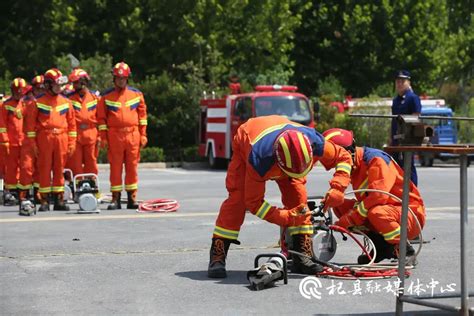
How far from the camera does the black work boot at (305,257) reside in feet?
29.9

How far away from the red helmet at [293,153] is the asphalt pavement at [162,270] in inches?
36.7

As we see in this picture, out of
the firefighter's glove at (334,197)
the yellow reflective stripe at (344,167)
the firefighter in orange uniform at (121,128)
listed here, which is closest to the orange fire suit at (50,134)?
the firefighter in orange uniform at (121,128)

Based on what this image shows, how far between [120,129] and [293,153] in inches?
299

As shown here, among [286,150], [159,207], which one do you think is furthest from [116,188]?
[286,150]

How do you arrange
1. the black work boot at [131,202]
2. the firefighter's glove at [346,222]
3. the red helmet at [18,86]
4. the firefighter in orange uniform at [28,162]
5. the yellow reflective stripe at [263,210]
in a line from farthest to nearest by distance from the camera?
the red helmet at [18,86] < the firefighter in orange uniform at [28,162] < the black work boot at [131,202] < the firefighter's glove at [346,222] < the yellow reflective stripe at [263,210]

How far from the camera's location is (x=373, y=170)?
9.82 m

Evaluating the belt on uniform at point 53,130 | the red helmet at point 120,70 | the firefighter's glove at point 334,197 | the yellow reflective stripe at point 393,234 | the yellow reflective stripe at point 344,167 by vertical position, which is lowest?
the yellow reflective stripe at point 393,234

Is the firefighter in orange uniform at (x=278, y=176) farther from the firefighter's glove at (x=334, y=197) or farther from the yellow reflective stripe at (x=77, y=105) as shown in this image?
the yellow reflective stripe at (x=77, y=105)

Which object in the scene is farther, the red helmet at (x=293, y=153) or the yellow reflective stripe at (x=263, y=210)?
the yellow reflective stripe at (x=263, y=210)

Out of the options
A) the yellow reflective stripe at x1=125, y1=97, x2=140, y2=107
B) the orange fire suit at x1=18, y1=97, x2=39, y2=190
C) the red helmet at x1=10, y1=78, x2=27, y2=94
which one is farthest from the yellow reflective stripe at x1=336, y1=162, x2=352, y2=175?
the red helmet at x1=10, y1=78, x2=27, y2=94

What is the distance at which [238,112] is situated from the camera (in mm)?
28000

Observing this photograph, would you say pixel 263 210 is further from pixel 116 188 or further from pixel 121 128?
pixel 116 188

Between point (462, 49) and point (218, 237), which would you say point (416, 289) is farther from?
point (462, 49)

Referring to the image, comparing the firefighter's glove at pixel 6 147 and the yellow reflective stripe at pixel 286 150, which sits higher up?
the yellow reflective stripe at pixel 286 150
